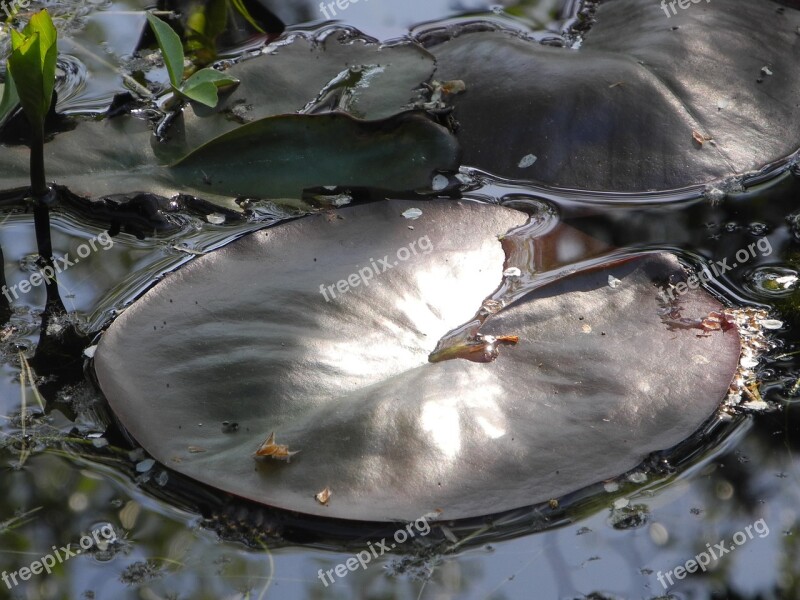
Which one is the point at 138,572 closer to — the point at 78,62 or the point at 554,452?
the point at 554,452

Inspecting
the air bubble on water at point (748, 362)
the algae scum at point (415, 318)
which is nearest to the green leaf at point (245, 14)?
the algae scum at point (415, 318)

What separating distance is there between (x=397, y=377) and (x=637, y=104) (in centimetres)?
118

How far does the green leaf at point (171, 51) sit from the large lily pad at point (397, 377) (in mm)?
659

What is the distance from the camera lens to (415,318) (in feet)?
6.25

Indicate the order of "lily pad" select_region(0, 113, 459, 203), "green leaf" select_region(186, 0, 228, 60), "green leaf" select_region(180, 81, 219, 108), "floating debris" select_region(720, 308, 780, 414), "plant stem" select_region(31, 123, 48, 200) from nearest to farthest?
1. "floating debris" select_region(720, 308, 780, 414)
2. "plant stem" select_region(31, 123, 48, 200)
3. "lily pad" select_region(0, 113, 459, 203)
4. "green leaf" select_region(180, 81, 219, 108)
5. "green leaf" select_region(186, 0, 228, 60)

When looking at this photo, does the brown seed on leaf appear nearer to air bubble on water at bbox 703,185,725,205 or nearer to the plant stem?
the plant stem

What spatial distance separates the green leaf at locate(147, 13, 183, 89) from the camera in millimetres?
2480

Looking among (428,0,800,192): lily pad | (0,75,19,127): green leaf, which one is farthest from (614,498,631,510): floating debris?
(0,75,19,127): green leaf

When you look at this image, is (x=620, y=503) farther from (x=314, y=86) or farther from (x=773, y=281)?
(x=314, y=86)

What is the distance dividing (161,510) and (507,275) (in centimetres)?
94

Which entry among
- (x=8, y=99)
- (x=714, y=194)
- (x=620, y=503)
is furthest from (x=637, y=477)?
(x=8, y=99)

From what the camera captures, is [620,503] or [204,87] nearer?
[620,503]

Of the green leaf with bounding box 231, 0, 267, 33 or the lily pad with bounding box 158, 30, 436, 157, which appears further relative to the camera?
the green leaf with bounding box 231, 0, 267, 33

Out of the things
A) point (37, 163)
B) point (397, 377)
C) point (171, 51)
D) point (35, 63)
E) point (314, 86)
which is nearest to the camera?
point (397, 377)
